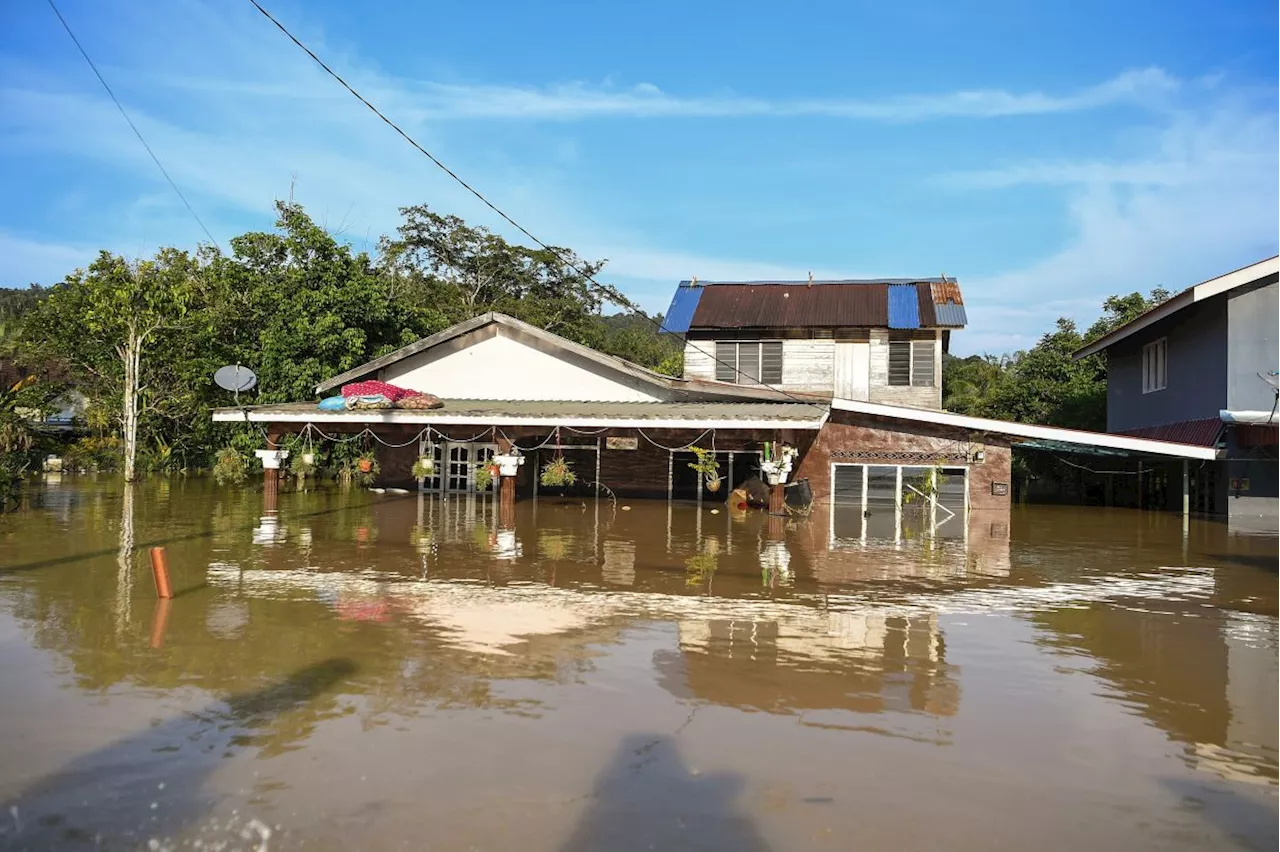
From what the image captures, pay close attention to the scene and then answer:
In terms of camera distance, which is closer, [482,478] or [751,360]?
[482,478]

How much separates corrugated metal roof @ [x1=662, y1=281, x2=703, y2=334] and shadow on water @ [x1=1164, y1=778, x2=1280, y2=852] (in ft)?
67.9

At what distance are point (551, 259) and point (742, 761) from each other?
39698 mm

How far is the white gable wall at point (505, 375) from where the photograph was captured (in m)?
22.4

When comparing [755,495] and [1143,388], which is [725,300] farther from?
[1143,388]

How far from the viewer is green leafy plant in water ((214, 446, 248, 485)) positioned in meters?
24.8

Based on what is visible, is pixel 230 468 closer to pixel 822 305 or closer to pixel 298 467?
pixel 298 467

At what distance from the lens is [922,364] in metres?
24.8

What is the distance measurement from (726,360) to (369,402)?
422 inches

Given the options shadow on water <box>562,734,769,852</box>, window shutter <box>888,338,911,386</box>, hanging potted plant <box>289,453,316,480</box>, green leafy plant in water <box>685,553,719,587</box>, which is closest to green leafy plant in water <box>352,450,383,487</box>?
hanging potted plant <box>289,453,316,480</box>

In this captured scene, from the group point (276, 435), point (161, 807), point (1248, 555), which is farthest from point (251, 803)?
point (276, 435)

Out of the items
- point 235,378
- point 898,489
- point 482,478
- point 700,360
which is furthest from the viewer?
point 700,360

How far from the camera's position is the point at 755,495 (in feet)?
67.6

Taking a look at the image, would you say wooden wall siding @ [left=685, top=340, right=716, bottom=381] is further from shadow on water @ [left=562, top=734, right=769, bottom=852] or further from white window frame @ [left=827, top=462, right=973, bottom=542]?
shadow on water @ [left=562, top=734, right=769, bottom=852]

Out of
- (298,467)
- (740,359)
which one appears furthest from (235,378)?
(740,359)
